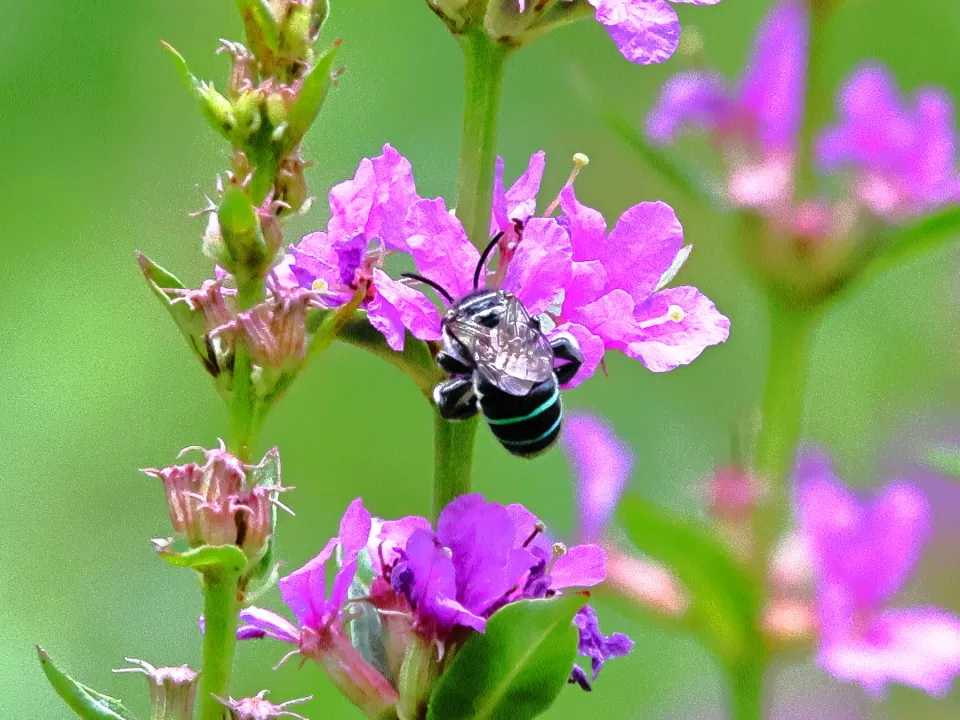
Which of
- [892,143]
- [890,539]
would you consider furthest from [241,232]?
[892,143]

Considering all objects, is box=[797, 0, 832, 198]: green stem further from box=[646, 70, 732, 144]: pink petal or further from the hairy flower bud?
the hairy flower bud

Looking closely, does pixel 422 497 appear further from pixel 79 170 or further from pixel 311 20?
pixel 311 20

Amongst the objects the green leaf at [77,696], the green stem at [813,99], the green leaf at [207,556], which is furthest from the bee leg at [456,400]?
the green stem at [813,99]

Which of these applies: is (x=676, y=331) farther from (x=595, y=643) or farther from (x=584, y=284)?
(x=595, y=643)

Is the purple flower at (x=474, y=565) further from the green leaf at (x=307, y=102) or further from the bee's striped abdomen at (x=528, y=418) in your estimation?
the green leaf at (x=307, y=102)

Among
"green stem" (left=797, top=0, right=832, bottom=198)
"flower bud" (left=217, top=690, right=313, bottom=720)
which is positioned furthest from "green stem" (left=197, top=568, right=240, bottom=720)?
"green stem" (left=797, top=0, right=832, bottom=198)
